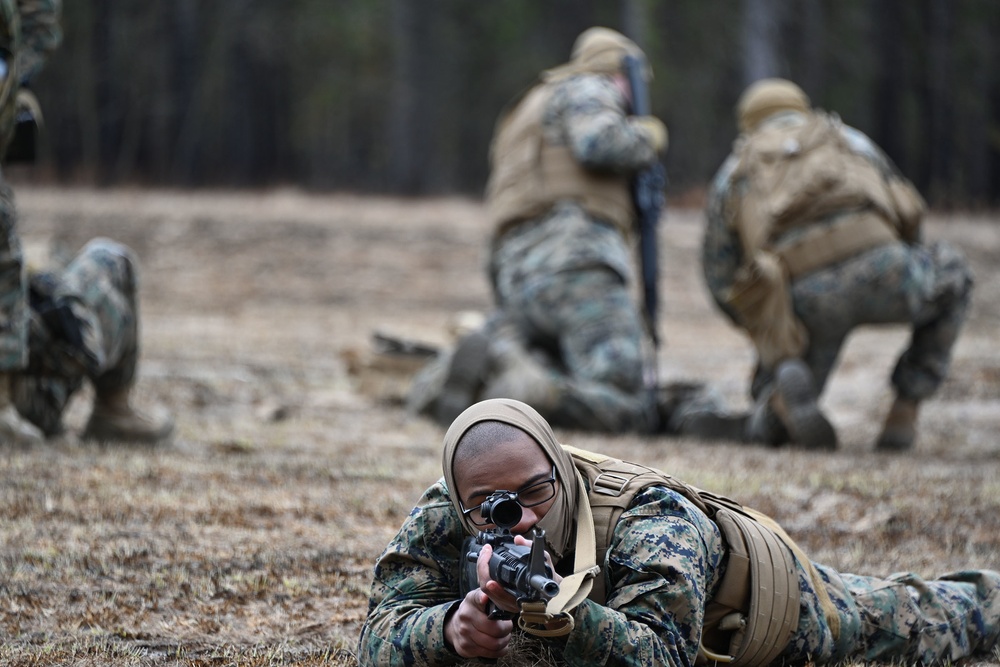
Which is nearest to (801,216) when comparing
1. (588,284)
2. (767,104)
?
(767,104)

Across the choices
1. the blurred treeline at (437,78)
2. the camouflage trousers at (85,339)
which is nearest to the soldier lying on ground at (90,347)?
the camouflage trousers at (85,339)

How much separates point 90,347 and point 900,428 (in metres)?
4.47

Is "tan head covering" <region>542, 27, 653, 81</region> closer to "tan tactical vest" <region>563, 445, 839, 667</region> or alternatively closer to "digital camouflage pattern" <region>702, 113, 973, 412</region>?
"digital camouflage pattern" <region>702, 113, 973, 412</region>

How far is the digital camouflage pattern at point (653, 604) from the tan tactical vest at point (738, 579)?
42mm

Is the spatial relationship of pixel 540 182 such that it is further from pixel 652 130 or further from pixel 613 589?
pixel 613 589

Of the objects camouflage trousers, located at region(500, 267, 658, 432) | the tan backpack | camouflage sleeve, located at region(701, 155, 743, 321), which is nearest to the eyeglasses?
the tan backpack

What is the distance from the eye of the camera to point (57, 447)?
5516 mm

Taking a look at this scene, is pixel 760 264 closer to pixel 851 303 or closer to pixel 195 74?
pixel 851 303

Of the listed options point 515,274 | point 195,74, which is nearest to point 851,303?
point 515,274

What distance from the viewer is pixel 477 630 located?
7.93 feet

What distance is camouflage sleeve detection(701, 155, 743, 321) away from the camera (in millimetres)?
6938

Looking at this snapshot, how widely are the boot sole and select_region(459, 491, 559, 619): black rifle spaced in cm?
408

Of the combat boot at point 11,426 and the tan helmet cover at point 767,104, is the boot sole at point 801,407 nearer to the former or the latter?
the tan helmet cover at point 767,104

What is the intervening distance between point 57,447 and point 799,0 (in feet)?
95.1
